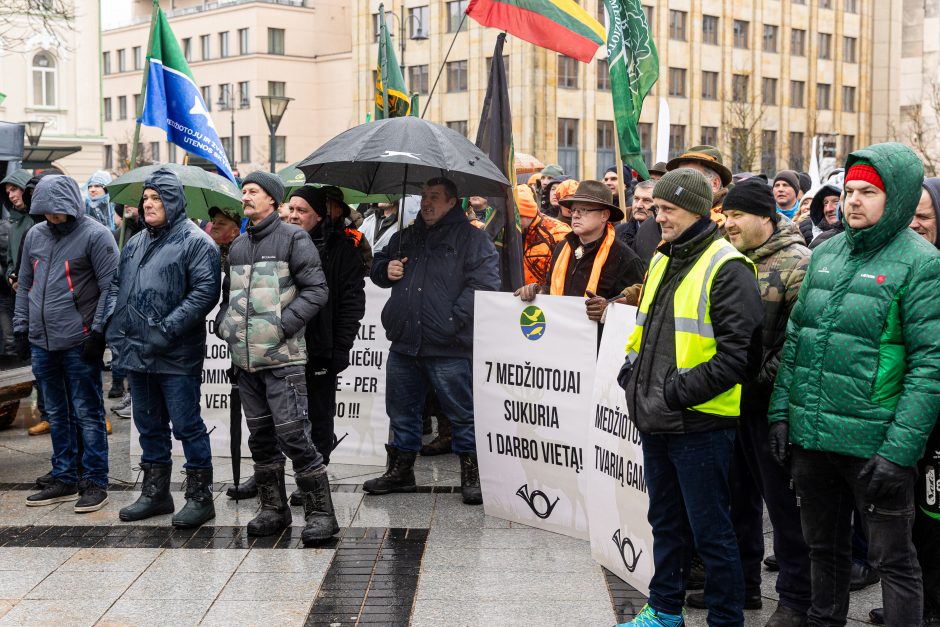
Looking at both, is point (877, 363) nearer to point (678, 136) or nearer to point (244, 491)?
point (244, 491)

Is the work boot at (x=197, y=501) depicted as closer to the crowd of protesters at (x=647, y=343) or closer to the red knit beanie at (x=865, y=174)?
the crowd of protesters at (x=647, y=343)

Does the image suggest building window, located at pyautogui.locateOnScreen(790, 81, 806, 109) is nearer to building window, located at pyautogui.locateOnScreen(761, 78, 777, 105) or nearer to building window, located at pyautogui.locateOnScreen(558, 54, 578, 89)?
building window, located at pyautogui.locateOnScreen(761, 78, 777, 105)

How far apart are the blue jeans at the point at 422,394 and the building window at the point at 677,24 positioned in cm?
6656

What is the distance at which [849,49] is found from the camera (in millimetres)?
82562

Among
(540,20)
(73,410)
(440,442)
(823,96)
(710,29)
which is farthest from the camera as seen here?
(823,96)

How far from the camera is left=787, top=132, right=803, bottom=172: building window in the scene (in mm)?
76062

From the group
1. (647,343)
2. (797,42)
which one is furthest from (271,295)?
(797,42)

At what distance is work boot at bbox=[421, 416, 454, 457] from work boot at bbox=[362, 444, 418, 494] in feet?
3.92

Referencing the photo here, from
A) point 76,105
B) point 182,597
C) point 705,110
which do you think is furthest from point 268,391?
point 705,110

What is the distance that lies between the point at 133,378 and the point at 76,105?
52313 millimetres

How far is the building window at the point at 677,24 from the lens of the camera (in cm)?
7119

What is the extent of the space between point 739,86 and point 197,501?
71017mm

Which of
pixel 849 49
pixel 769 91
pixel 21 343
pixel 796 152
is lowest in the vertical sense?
pixel 21 343

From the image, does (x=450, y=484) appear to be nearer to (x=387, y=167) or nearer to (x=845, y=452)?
(x=387, y=167)
